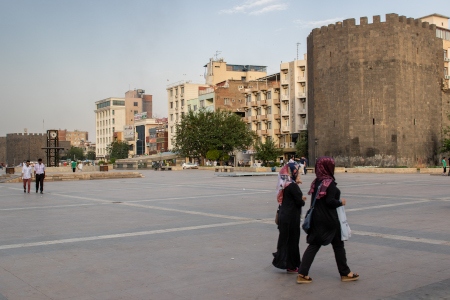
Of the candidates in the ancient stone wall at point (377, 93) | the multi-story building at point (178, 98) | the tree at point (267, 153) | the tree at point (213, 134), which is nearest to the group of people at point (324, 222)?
the ancient stone wall at point (377, 93)

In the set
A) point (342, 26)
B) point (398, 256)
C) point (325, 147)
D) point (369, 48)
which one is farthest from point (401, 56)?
point (398, 256)

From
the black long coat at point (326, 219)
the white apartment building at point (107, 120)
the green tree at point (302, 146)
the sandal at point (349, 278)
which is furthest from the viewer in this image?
the white apartment building at point (107, 120)

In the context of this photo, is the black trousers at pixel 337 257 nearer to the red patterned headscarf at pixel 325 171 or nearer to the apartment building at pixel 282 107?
the red patterned headscarf at pixel 325 171

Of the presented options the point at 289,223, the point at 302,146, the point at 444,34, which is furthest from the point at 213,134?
the point at 289,223

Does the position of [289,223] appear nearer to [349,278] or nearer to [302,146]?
[349,278]

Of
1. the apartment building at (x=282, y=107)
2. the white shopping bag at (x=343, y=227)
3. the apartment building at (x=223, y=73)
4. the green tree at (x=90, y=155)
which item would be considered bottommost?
the white shopping bag at (x=343, y=227)

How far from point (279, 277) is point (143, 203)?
9.51 metres

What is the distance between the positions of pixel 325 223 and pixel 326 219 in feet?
0.15

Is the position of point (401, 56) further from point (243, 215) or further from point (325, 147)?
point (243, 215)

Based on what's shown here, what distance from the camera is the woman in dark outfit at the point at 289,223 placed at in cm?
602

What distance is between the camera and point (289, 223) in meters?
6.02

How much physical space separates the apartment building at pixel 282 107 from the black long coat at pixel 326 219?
57392 millimetres

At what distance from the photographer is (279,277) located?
230 inches

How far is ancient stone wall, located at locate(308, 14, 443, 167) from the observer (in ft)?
156
